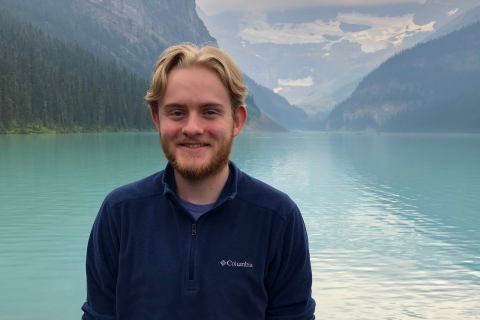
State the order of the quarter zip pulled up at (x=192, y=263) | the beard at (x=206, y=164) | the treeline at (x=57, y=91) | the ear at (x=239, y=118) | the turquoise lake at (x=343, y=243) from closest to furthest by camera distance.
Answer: the quarter zip pulled up at (x=192, y=263)
the beard at (x=206, y=164)
the ear at (x=239, y=118)
the turquoise lake at (x=343, y=243)
the treeline at (x=57, y=91)

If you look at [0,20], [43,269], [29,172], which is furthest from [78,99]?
[43,269]

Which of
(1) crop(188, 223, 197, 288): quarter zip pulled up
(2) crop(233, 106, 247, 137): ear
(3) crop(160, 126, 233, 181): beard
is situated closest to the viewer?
(1) crop(188, 223, 197, 288): quarter zip pulled up

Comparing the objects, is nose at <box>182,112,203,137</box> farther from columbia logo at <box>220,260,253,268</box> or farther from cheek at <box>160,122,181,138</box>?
columbia logo at <box>220,260,253,268</box>

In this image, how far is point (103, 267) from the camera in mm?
3102

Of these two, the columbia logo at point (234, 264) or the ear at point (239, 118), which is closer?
the columbia logo at point (234, 264)

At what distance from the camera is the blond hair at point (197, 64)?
9.56 feet

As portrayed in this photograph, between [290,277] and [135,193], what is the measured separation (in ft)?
3.96

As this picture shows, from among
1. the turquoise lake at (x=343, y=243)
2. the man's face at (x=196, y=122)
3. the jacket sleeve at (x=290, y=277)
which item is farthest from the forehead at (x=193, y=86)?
the turquoise lake at (x=343, y=243)

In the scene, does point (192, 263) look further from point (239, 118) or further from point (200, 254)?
point (239, 118)

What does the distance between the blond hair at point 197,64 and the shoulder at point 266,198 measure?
2.06ft

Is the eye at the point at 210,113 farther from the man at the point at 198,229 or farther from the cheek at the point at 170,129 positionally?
the cheek at the point at 170,129

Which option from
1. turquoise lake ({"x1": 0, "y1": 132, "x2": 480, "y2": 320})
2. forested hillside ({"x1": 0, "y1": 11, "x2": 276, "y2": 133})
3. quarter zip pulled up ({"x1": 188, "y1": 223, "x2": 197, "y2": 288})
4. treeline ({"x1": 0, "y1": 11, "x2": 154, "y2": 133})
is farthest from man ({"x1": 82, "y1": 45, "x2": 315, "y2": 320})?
treeline ({"x1": 0, "y1": 11, "x2": 154, "y2": 133})

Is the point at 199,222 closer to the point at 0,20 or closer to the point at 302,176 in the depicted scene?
the point at 302,176

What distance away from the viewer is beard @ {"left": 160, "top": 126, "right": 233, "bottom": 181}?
3.01 metres
